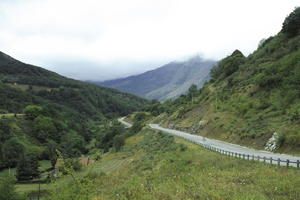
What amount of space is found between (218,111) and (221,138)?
10452 mm

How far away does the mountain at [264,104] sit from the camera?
28.6m

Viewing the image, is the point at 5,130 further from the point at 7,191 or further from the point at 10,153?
the point at 7,191

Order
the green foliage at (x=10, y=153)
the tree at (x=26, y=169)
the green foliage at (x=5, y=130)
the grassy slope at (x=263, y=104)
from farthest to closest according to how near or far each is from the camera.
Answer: the green foliage at (x=5, y=130) < the green foliage at (x=10, y=153) < the tree at (x=26, y=169) < the grassy slope at (x=263, y=104)

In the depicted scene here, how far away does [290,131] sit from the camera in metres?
25.3

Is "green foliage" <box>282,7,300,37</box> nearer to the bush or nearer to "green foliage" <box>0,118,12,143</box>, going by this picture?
the bush

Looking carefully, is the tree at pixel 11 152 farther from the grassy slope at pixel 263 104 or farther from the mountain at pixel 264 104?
the grassy slope at pixel 263 104

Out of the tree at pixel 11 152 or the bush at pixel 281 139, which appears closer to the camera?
the bush at pixel 281 139

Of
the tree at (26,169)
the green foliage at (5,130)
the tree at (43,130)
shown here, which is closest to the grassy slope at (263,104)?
the tree at (26,169)

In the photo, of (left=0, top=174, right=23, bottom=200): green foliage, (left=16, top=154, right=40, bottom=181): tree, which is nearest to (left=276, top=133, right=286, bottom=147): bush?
(left=0, top=174, right=23, bottom=200): green foliage

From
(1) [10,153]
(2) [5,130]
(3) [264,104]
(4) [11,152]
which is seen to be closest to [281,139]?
(3) [264,104]

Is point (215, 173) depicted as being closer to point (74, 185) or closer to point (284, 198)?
point (284, 198)

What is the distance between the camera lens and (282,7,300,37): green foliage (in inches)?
2008

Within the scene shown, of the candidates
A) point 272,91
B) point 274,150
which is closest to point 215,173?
point 274,150

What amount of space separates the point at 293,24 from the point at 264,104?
77.6 ft
